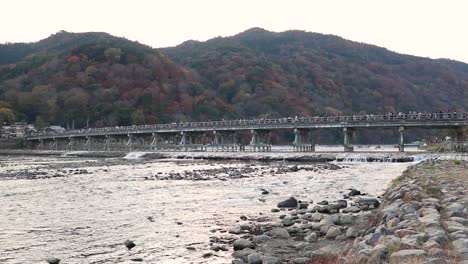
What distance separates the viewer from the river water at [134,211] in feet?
37.8

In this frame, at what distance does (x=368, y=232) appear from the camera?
9961 millimetres

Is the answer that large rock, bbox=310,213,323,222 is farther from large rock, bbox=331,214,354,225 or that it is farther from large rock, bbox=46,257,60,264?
large rock, bbox=46,257,60,264

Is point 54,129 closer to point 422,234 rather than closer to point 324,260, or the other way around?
point 324,260

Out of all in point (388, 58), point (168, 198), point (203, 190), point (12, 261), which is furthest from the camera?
point (388, 58)

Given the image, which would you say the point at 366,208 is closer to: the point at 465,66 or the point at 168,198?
the point at 168,198

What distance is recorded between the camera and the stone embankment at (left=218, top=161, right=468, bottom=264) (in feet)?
23.1

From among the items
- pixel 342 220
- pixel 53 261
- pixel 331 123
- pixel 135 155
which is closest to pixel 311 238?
pixel 342 220

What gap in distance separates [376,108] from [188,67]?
63.2 meters

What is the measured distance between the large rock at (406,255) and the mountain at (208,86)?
359 feet

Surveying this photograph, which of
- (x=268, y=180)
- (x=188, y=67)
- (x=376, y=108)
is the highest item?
(x=188, y=67)

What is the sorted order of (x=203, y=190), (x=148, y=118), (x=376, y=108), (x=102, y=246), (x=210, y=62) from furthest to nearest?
(x=210, y=62) < (x=376, y=108) < (x=148, y=118) < (x=203, y=190) < (x=102, y=246)

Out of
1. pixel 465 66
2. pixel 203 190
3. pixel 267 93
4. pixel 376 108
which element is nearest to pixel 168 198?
pixel 203 190

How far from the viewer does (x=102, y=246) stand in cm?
1200

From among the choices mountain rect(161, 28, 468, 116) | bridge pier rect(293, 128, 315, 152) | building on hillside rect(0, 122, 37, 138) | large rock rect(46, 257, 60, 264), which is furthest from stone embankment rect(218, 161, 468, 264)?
building on hillside rect(0, 122, 37, 138)
